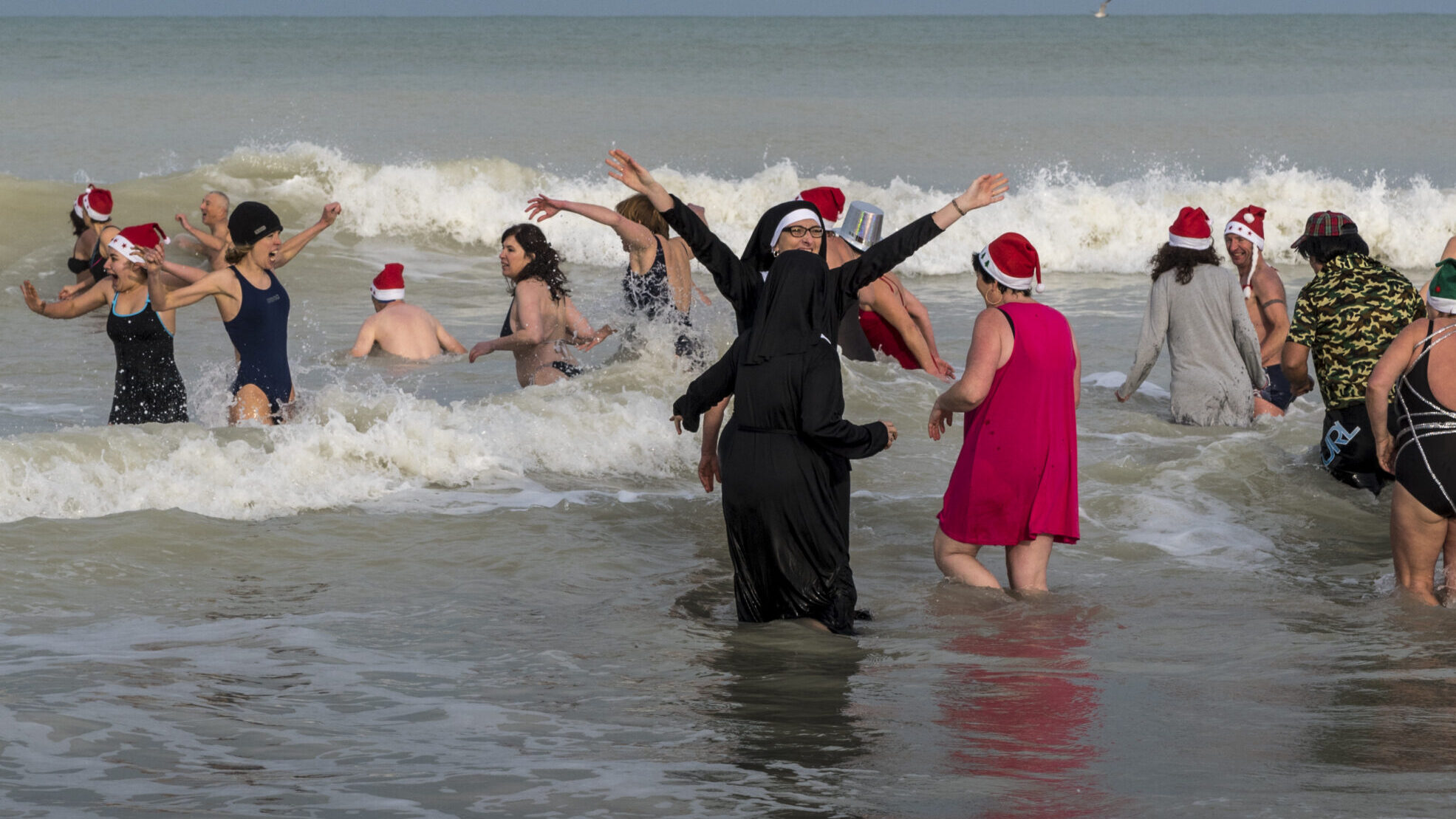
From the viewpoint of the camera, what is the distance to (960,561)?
6047mm

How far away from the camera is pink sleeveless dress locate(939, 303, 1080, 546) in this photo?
18.7ft

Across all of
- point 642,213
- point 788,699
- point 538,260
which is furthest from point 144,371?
point 788,699

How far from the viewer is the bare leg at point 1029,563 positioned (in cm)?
596

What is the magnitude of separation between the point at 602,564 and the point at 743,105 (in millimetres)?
36202

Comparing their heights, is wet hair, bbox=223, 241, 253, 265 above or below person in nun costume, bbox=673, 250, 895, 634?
above

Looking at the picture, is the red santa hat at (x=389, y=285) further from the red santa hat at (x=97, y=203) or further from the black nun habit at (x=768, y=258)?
the black nun habit at (x=768, y=258)

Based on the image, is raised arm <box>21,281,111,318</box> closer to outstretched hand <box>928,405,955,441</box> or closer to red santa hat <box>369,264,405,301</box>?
red santa hat <box>369,264,405,301</box>

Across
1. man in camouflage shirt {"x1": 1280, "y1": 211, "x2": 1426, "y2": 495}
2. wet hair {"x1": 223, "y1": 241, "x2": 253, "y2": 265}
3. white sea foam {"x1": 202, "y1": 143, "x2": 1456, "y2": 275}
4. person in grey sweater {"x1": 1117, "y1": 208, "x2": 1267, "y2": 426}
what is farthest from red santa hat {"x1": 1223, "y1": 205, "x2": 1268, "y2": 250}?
white sea foam {"x1": 202, "y1": 143, "x2": 1456, "y2": 275}

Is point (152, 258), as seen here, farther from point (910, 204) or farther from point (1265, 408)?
point (910, 204)

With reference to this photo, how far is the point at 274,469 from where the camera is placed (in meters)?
8.40

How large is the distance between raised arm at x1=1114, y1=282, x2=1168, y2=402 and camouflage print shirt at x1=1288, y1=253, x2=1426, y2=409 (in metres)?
1.39

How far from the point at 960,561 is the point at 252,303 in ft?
13.9

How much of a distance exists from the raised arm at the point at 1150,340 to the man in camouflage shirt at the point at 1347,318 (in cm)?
126

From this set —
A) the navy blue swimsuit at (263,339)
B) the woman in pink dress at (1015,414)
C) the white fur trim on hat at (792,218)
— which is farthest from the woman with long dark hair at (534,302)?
the woman in pink dress at (1015,414)
